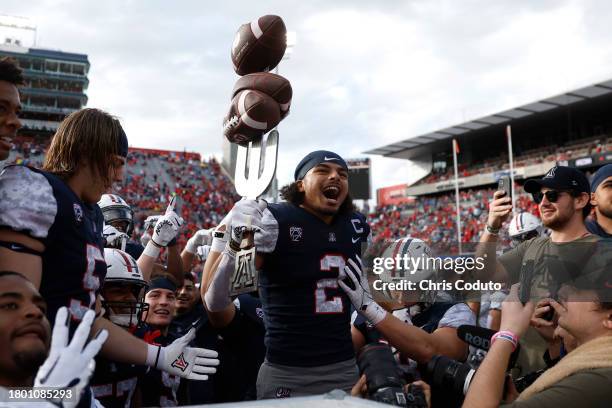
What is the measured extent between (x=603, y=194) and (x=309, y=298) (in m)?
2.06

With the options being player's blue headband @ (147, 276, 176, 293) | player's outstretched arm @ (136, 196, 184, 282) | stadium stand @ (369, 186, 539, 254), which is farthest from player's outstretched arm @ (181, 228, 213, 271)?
stadium stand @ (369, 186, 539, 254)

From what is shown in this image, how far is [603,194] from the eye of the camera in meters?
3.27

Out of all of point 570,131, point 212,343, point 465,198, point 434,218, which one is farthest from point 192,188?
point 212,343

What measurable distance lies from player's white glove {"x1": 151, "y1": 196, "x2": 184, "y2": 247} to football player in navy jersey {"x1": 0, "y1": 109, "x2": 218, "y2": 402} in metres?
1.31

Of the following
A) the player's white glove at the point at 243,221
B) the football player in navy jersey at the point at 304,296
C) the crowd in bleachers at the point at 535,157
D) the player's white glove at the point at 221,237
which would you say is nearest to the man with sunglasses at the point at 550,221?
the football player in navy jersey at the point at 304,296

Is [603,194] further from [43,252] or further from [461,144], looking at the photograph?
[461,144]

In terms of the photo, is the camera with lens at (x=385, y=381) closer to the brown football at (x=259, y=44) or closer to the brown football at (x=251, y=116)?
the brown football at (x=251, y=116)

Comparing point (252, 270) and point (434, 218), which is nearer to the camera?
point (252, 270)

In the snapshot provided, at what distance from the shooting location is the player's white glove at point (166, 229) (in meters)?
3.34

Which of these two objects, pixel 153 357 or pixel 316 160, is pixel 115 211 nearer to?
pixel 316 160

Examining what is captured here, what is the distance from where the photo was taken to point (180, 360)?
1.89m

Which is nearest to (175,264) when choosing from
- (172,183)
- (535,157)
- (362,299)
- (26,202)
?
(362,299)

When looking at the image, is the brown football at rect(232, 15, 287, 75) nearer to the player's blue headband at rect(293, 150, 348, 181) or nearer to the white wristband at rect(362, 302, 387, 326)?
the player's blue headband at rect(293, 150, 348, 181)

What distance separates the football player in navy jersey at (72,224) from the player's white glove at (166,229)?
131 cm
